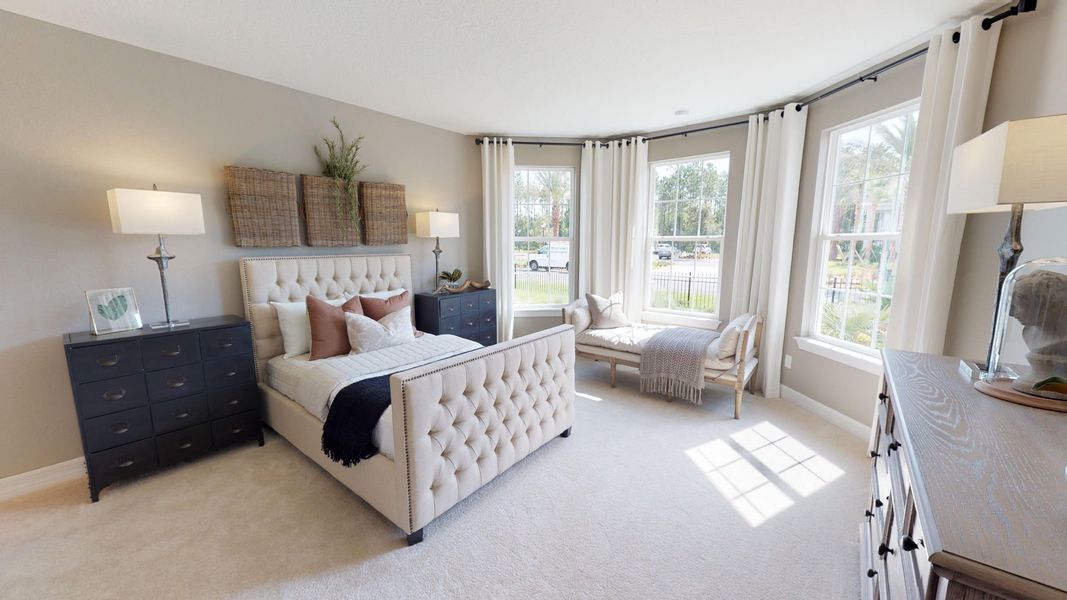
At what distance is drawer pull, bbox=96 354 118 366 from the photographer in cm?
209

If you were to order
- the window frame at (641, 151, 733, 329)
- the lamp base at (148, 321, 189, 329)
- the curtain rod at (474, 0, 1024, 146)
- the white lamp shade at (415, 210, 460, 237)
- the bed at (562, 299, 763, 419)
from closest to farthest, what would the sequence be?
the curtain rod at (474, 0, 1024, 146)
the lamp base at (148, 321, 189, 329)
the bed at (562, 299, 763, 419)
the white lamp shade at (415, 210, 460, 237)
the window frame at (641, 151, 733, 329)

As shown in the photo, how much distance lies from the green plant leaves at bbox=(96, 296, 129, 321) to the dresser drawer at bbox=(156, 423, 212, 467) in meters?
0.76

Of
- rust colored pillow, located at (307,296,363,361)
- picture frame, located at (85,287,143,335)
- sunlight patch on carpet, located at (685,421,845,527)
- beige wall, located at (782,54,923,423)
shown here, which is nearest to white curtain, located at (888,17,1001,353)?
beige wall, located at (782,54,923,423)

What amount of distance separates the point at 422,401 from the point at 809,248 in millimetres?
3322

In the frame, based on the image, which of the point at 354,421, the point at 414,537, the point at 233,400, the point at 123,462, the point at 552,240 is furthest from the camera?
the point at 552,240

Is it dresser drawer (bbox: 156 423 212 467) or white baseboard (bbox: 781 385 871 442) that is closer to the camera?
dresser drawer (bbox: 156 423 212 467)

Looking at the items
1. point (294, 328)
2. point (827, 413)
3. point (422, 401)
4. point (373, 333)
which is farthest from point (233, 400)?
point (827, 413)

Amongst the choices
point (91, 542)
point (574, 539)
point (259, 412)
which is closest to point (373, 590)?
point (574, 539)

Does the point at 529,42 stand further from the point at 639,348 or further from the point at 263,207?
the point at 639,348

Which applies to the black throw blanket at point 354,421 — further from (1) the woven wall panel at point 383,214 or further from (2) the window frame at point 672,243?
(2) the window frame at point 672,243

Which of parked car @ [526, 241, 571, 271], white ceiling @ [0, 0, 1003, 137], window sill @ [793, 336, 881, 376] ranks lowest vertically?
window sill @ [793, 336, 881, 376]

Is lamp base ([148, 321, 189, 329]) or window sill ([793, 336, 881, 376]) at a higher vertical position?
lamp base ([148, 321, 189, 329])

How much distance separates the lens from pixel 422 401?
5.74ft

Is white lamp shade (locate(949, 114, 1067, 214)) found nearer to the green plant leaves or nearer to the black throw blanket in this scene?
the black throw blanket
